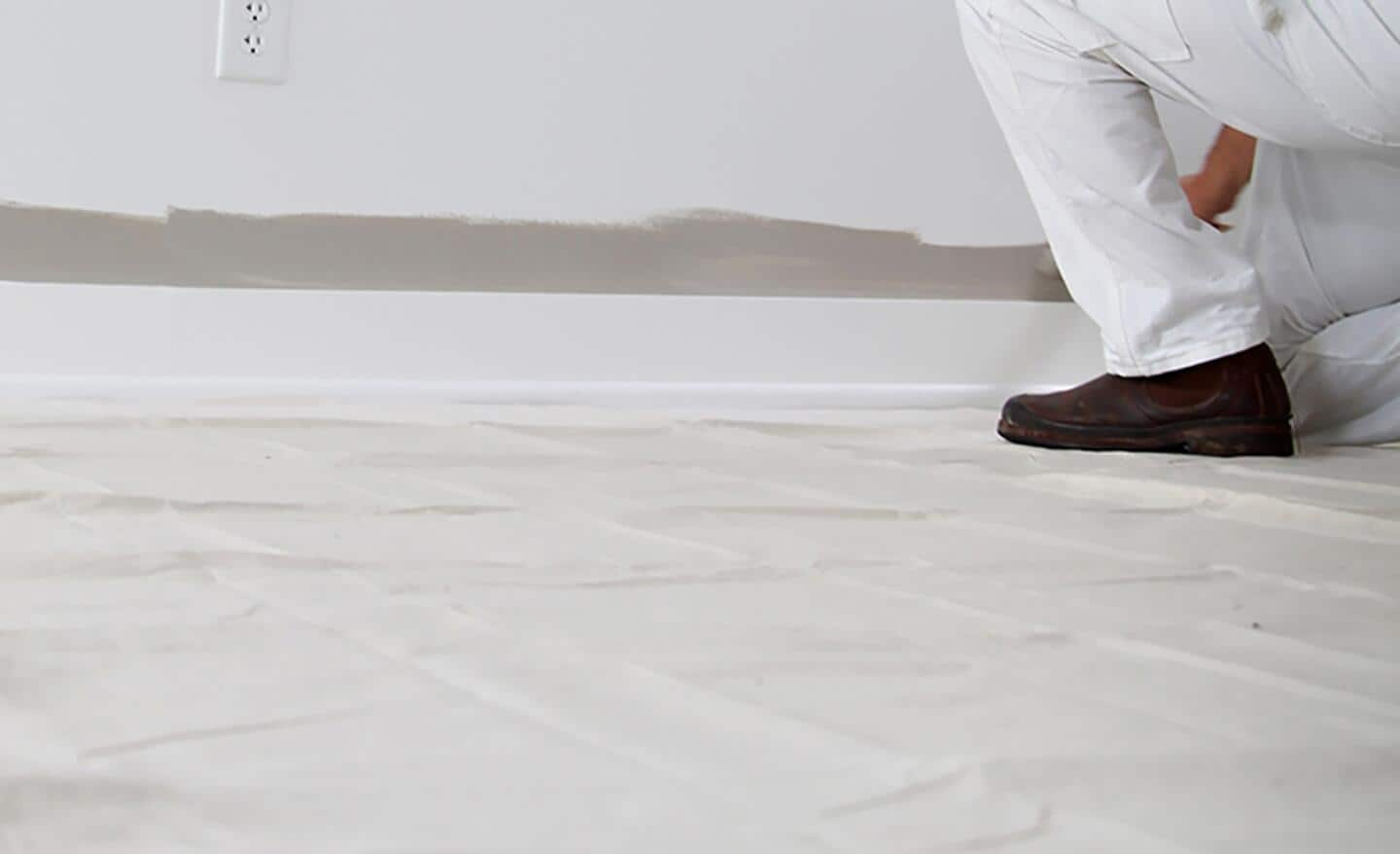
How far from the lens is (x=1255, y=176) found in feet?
6.28

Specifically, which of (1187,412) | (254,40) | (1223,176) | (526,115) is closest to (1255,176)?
(1223,176)

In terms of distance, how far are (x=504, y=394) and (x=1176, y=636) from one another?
1092 millimetres

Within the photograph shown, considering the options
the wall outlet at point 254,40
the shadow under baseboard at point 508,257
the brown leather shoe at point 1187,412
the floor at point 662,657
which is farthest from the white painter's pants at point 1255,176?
the wall outlet at point 254,40

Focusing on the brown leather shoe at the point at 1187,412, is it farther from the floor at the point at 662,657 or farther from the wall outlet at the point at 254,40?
the wall outlet at the point at 254,40

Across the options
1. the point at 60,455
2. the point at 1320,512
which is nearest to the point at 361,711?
the point at 60,455

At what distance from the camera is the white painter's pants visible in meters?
Result: 1.34

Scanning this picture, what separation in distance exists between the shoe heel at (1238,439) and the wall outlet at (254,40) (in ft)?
3.62

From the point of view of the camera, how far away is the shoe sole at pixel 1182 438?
165 centimetres

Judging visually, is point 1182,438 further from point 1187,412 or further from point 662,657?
point 662,657

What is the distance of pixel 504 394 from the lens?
6.03ft

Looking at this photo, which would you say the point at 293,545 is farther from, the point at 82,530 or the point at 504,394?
the point at 504,394

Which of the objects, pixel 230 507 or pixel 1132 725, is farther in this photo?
pixel 230 507

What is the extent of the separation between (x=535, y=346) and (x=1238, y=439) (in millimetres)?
844

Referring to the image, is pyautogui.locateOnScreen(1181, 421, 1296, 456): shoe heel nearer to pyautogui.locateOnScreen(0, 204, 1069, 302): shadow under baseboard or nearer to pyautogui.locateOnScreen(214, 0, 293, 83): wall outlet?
pyautogui.locateOnScreen(0, 204, 1069, 302): shadow under baseboard
